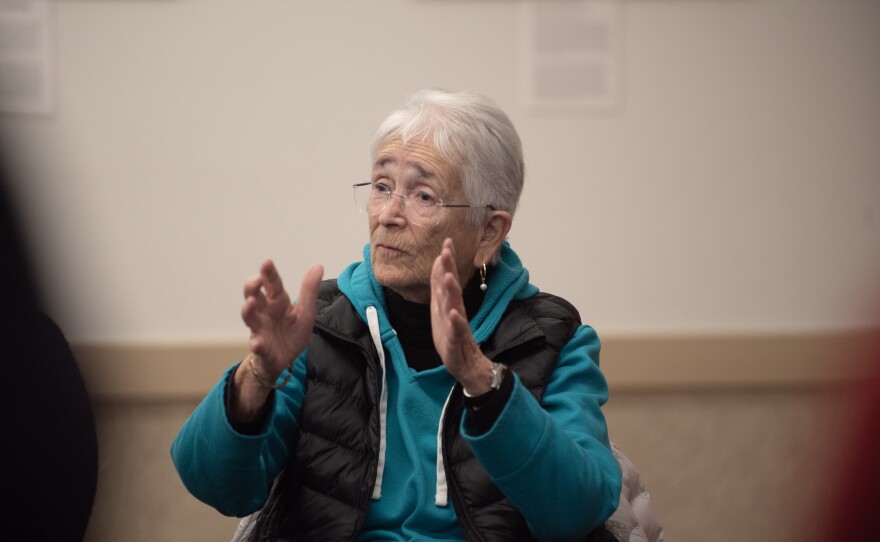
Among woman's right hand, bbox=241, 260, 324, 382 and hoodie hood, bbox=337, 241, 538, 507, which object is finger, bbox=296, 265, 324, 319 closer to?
woman's right hand, bbox=241, 260, 324, 382

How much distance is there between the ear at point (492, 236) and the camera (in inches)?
80.3

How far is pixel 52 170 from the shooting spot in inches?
112

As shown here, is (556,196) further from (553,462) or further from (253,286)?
(253,286)

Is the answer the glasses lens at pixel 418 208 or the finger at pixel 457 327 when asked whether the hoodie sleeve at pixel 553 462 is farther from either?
the glasses lens at pixel 418 208

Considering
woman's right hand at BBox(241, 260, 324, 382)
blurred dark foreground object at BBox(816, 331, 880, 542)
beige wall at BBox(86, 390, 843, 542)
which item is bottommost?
beige wall at BBox(86, 390, 843, 542)

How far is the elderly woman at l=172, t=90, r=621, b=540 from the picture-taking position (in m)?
1.61

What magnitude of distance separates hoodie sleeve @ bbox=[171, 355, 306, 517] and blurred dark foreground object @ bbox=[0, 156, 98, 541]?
404 millimetres

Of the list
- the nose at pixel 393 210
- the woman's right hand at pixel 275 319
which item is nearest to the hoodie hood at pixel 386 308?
the nose at pixel 393 210

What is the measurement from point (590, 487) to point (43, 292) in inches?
42.2

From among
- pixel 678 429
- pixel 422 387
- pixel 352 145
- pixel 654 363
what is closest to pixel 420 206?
pixel 422 387

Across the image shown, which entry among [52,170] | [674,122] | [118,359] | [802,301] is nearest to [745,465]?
[802,301]

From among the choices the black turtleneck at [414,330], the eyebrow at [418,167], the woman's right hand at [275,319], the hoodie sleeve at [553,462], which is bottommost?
the hoodie sleeve at [553,462]

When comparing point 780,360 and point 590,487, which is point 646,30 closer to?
point 780,360

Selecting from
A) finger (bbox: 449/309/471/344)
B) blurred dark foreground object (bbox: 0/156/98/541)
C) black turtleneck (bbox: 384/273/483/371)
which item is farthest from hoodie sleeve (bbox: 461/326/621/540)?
blurred dark foreground object (bbox: 0/156/98/541)
